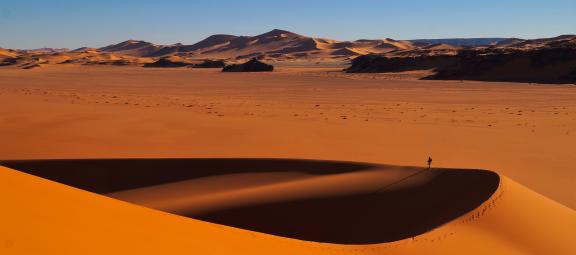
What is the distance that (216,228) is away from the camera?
17.4ft

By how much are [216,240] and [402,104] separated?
19.0m

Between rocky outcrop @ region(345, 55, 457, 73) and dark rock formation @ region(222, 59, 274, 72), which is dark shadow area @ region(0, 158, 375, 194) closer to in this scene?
rocky outcrop @ region(345, 55, 457, 73)

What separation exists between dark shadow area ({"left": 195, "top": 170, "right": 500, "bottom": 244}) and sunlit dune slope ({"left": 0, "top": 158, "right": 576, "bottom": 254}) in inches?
1.9

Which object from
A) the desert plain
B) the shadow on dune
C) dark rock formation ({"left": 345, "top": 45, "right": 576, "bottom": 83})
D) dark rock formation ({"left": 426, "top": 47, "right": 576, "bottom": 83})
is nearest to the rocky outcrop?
dark rock formation ({"left": 345, "top": 45, "right": 576, "bottom": 83})

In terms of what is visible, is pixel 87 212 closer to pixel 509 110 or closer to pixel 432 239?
pixel 432 239

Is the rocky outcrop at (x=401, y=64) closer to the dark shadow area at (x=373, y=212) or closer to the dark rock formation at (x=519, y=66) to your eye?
the dark rock formation at (x=519, y=66)

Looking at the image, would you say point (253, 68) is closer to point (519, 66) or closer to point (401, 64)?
point (401, 64)

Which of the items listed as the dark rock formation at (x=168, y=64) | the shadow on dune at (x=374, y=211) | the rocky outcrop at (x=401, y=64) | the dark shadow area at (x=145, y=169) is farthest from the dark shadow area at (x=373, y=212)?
the dark rock formation at (x=168, y=64)

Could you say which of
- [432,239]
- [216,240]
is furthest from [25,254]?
[432,239]

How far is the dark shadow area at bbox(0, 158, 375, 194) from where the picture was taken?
377 inches

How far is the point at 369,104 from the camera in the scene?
22859mm

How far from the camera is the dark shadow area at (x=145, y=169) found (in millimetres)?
9586

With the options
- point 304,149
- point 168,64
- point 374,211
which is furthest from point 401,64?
point 374,211

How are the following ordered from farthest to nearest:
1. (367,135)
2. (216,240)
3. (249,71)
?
(249,71)
(367,135)
(216,240)
